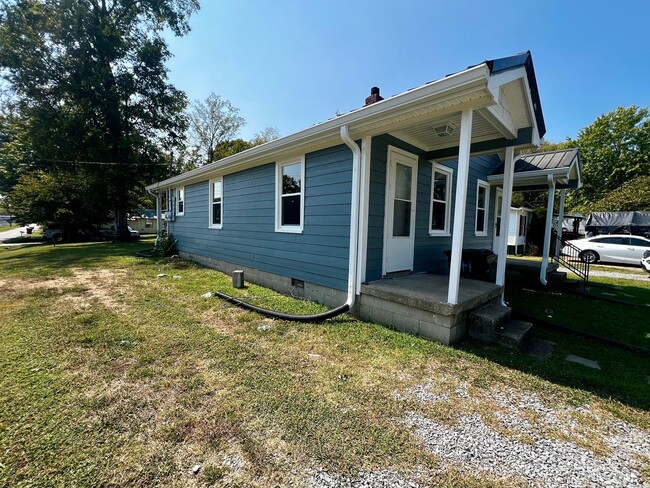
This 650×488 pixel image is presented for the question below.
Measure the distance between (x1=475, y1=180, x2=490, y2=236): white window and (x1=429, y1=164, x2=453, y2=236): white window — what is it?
2032 mm

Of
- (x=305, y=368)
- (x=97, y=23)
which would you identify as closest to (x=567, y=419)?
(x=305, y=368)

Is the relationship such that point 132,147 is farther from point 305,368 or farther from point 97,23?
point 305,368

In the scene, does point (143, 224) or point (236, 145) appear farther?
point (143, 224)

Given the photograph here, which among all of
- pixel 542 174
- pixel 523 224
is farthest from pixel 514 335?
pixel 523 224

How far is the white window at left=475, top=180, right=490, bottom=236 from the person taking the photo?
7557 mm

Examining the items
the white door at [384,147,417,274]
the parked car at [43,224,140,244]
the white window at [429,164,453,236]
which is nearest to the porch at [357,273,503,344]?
the white door at [384,147,417,274]

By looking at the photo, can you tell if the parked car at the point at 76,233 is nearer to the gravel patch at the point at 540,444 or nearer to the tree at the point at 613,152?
the gravel patch at the point at 540,444

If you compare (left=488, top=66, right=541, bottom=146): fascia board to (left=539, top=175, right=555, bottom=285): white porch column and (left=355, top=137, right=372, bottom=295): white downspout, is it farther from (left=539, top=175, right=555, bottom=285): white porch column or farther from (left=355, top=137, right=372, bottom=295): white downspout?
(left=539, top=175, right=555, bottom=285): white porch column

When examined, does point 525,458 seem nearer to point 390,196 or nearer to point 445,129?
point 390,196

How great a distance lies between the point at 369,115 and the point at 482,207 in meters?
5.73

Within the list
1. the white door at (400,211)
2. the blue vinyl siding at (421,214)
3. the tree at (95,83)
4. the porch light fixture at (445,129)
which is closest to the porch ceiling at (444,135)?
the porch light fixture at (445,129)

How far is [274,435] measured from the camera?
1.92 m

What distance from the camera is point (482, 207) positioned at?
25.5 ft

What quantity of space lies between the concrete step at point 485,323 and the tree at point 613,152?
29.1 meters
